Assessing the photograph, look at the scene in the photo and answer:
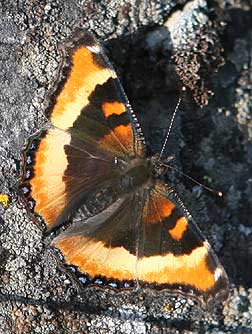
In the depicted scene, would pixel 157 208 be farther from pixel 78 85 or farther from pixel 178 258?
pixel 78 85

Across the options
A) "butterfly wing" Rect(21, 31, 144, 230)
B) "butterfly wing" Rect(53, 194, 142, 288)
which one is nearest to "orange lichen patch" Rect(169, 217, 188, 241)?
"butterfly wing" Rect(53, 194, 142, 288)

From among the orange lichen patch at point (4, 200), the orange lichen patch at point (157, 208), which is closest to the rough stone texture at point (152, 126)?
the orange lichen patch at point (4, 200)

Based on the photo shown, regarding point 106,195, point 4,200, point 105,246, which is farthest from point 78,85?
point 105,246

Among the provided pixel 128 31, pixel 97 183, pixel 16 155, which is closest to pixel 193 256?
pixel 97 183

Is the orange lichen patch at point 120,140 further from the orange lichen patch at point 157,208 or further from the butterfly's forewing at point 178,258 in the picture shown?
the butterfly's forewing at point 178,258

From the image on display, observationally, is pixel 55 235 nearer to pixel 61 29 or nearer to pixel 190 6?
pixel 61 29

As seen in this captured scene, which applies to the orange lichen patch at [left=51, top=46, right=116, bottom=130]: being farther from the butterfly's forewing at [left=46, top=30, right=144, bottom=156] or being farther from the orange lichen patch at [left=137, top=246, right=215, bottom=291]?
the orange lichen patch at [left=137, top=246, right=215, bottom=291]
